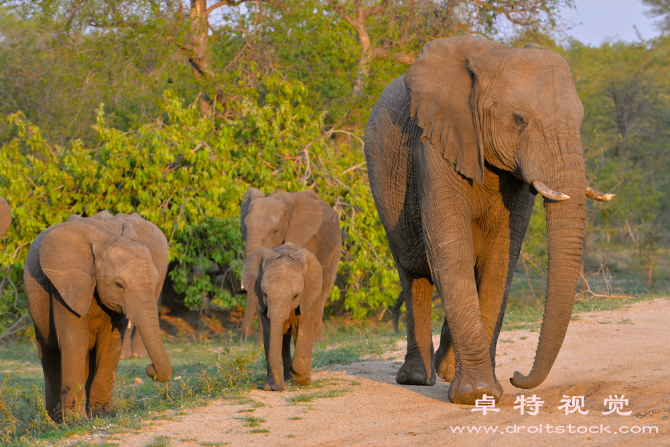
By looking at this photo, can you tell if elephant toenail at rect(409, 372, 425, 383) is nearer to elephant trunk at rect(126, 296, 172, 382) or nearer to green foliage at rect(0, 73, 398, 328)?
elephant trunk at rect(126, 296, 172, 382)

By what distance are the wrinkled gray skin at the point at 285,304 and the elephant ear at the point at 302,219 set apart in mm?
3547

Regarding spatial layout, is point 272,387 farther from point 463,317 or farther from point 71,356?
point 463,317

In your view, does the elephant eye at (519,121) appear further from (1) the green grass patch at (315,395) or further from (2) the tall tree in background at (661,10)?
(2) the tall tree in background at (661,10)

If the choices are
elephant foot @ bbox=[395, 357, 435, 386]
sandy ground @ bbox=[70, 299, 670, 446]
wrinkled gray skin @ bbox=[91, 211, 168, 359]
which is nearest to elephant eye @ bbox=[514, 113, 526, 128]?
sandy ground @ bbox=[70, 299, 670, 446]

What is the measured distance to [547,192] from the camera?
15.8 ft

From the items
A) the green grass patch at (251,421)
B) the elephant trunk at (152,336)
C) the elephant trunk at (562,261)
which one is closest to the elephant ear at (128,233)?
the elephant trunk at (152,336)

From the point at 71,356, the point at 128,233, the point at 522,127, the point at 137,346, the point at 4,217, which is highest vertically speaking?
the point at 522,127

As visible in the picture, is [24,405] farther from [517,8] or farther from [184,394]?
[517,8]

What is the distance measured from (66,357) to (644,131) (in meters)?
25.9

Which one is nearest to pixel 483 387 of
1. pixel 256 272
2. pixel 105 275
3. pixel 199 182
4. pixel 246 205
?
pixel 256 272

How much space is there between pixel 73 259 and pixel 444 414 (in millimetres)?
2878

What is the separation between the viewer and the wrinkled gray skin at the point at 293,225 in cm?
1058

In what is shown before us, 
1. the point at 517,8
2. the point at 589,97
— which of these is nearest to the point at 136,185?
the point at 517,8

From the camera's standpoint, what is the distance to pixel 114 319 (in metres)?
6.49
